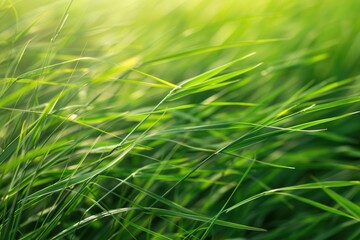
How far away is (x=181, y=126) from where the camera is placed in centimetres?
129

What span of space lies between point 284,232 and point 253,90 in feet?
1.51

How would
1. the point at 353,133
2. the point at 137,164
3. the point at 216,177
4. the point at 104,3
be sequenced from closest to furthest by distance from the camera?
the point at 216,177
the point at 137,164
the point at 353,133
the point at 104,3

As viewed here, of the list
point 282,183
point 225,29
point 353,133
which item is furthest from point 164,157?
point 225,29

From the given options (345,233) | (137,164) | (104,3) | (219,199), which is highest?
(104,3)

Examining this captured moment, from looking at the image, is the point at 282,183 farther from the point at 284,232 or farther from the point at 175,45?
the point at 175,45

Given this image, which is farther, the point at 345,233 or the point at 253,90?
the point at 253,90

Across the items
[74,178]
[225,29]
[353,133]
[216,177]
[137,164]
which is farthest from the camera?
[225,29]

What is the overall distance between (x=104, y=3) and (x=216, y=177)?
3.38ft

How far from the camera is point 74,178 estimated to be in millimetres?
1064

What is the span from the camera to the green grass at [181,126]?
107 centimetres

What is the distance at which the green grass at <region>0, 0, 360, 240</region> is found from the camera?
1.07 meters

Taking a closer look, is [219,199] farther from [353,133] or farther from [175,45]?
[175,45]

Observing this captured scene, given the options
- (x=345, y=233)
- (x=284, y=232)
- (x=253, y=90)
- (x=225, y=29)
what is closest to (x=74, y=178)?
(x=284, y=232)

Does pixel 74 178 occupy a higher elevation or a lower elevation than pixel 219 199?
higher
